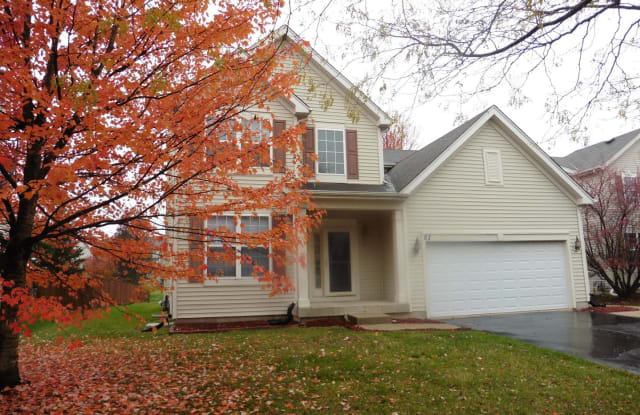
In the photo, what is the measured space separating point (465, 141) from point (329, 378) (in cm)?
884

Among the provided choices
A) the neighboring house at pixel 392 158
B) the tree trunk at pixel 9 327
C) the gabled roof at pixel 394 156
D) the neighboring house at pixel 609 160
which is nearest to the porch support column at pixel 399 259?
the neighboring house at pixel 392 158

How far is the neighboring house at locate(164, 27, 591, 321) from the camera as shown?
37.4 feet

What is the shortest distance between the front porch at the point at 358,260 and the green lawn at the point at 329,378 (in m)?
2.97

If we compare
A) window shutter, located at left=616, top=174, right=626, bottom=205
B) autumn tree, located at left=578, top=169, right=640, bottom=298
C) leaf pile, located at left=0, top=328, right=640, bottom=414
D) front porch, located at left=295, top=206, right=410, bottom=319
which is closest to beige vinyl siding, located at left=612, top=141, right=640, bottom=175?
autumn tree, located at left=578, top=169, right=640, bottom=298

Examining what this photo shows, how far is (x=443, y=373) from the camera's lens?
5.86 meters

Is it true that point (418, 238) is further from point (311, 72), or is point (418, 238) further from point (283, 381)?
point (283, 381)

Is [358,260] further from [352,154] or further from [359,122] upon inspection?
[359,122]

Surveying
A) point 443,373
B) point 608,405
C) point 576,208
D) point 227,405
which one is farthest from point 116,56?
point 576,208

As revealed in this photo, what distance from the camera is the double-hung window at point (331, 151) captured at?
38.9ft

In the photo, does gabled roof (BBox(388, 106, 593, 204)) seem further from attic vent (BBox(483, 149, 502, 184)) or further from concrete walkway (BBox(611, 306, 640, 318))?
concrete walkway (BBox(611, 306, 640, 318))

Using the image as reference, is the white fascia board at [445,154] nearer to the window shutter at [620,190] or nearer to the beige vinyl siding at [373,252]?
the beige vinyl siding at [373,252]

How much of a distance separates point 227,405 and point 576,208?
1250 centimetres

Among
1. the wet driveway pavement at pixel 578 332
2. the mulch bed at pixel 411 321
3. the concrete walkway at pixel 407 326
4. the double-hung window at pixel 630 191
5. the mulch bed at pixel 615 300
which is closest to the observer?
the wet driveway pavement at pixel 578 332

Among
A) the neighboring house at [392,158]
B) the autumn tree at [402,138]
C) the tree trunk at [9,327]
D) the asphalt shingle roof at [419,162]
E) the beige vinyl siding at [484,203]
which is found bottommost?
the tree trunk at [9,327]
